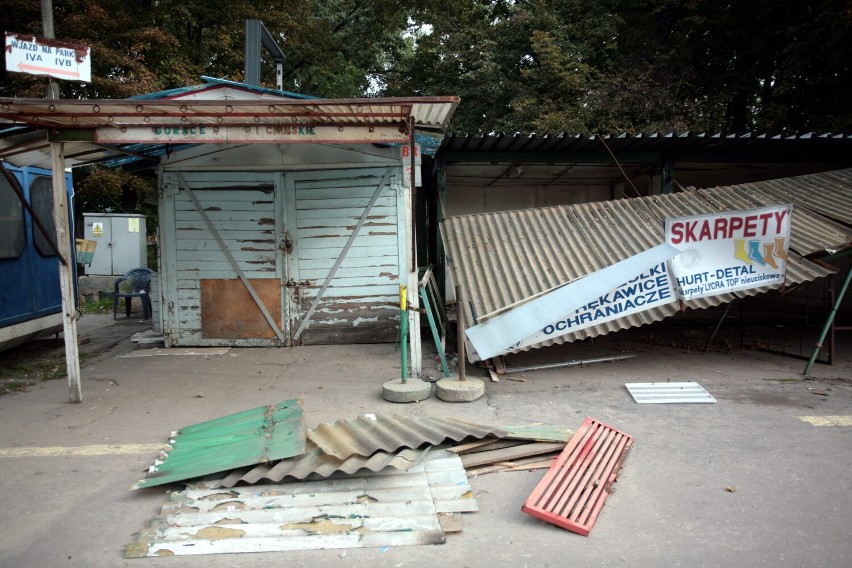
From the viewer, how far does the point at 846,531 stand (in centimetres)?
339

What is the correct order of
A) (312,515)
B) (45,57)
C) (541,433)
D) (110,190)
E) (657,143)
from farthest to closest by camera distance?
(110,190), (657,143), (45,57), (541,433), (312,515)

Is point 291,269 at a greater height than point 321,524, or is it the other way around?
point 291,269

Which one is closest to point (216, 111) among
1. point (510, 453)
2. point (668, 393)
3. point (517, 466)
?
point (510, 453)

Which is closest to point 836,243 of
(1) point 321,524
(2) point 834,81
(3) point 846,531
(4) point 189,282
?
(3) point 846,531

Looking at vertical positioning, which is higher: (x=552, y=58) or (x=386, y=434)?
(x=552, y=58)

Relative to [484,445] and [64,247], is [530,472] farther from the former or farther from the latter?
[64,247]

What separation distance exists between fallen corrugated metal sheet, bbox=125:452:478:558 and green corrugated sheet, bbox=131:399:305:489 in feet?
0.84

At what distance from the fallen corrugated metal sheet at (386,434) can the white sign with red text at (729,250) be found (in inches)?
155

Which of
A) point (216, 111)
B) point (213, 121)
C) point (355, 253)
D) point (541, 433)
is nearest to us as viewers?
point (541, 433)

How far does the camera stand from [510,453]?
14.6 feet

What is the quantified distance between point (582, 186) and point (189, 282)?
9665mm

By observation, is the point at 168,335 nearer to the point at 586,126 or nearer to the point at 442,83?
the point at 586,126

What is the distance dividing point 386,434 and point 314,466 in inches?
26.7

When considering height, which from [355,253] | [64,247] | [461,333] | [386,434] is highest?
[64,247]
